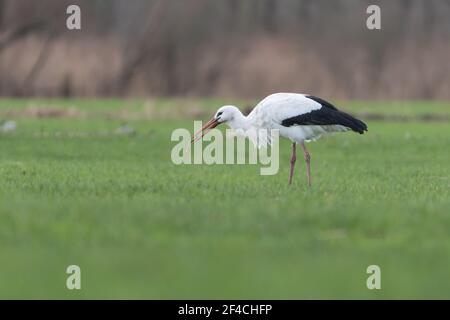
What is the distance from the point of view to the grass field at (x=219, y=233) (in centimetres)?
615

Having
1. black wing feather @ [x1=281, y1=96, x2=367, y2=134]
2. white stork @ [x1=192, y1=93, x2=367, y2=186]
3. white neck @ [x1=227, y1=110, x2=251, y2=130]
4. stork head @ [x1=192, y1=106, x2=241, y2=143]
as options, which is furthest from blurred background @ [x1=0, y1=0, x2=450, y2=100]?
black wing feather @ [x1=281, y1=96, x2=367, y2=134]

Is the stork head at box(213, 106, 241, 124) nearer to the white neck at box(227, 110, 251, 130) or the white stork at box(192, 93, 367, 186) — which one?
the white neck at box(227, 110, 251, 130)

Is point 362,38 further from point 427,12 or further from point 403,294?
point 403,294

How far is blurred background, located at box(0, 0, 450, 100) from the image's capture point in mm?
32812

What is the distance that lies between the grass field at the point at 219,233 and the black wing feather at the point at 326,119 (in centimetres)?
69

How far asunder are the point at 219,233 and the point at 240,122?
5.09 meters

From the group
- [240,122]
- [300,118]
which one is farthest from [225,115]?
[300,118]

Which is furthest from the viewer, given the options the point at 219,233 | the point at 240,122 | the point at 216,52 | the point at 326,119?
the point at 216,52

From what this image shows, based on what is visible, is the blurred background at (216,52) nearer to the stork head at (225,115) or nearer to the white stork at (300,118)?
the stork head at (225,115)

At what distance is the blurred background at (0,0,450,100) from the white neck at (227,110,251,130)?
18.6m

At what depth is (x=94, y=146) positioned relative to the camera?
18359 mm

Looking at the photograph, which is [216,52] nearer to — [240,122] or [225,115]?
[225,115]

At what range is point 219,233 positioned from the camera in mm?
7609
